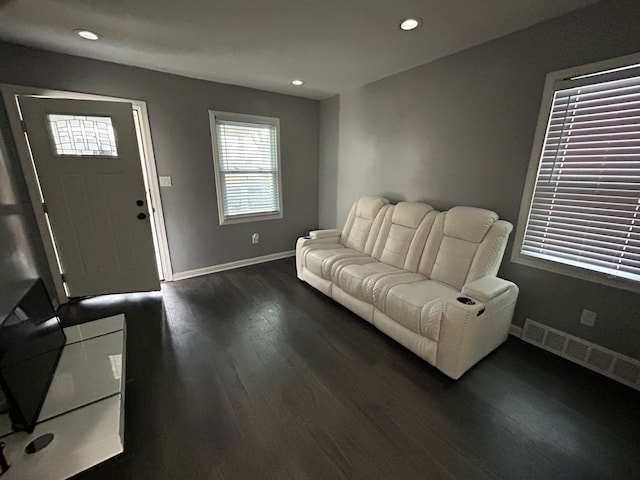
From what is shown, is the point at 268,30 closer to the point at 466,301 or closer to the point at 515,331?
the point at 466,301

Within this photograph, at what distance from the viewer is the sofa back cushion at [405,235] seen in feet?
8.61

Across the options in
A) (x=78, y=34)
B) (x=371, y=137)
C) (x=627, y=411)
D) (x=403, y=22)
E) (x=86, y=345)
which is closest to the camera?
(x=627, y=411)

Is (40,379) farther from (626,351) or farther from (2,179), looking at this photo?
(626,351)

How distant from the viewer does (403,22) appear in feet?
6.20

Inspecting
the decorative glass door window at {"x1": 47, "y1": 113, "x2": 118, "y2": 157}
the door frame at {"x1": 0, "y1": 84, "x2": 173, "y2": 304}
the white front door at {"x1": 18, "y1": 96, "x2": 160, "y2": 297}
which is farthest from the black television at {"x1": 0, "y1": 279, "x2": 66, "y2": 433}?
the decorative glass door window at {"x1": 47, "y1": 113, "x2": 118, "y2": 157}

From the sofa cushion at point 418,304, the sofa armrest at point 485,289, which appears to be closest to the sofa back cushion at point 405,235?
the sofa cushion at point 418,304

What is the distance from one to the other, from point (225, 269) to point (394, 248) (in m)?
2.38

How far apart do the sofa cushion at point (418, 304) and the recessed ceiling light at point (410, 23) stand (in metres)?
1.96

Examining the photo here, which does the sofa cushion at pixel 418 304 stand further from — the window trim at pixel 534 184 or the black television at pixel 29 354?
the black television at pixel 29 354

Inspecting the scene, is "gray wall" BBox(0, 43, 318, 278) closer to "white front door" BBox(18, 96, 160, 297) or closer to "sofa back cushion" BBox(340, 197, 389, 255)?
"white front door" BBox(18, 96, 160, 297)

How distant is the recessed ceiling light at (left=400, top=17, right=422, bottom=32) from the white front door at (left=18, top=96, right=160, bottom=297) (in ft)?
8.47

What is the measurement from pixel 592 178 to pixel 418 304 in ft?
4.83

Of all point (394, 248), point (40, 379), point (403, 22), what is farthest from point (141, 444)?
point (403, 22)

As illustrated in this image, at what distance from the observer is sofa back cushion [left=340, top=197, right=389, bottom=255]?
3.10 metres
